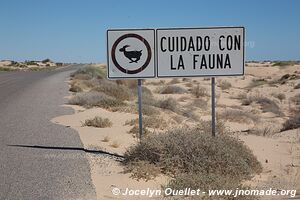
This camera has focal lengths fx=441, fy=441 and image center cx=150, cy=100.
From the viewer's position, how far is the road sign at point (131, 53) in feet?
26.8

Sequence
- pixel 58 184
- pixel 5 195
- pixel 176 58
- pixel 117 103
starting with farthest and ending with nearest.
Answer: pixel 117 103 → pixel 176 58 → pixel 58 184 → pixel 5 195

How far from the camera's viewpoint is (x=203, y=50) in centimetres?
809

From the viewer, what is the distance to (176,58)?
815cm

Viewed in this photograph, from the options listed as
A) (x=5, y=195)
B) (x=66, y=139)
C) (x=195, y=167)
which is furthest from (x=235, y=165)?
(x=66, y=139)

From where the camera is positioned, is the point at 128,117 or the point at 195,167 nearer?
the point at 195,167

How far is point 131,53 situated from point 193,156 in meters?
2.38

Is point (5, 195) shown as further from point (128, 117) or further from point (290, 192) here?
point (128, 117)

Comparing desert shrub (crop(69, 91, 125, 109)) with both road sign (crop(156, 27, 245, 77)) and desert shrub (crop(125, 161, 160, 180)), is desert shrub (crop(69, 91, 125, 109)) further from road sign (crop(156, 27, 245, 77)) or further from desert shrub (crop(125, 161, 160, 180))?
desert shrub (crop(125, 161, 160, 180))

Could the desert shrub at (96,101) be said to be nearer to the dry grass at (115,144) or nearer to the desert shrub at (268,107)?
the dry grass at (115,144)

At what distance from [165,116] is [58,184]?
9.47 m

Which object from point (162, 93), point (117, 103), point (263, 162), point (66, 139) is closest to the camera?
point (263, 162)

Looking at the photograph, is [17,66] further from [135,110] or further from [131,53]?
[131,53]

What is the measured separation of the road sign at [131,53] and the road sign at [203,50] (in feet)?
0.73

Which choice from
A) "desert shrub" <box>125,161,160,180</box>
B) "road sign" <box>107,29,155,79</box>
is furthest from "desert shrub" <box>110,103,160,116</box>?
"desert shrub" <box>125,161,160,180</box>
